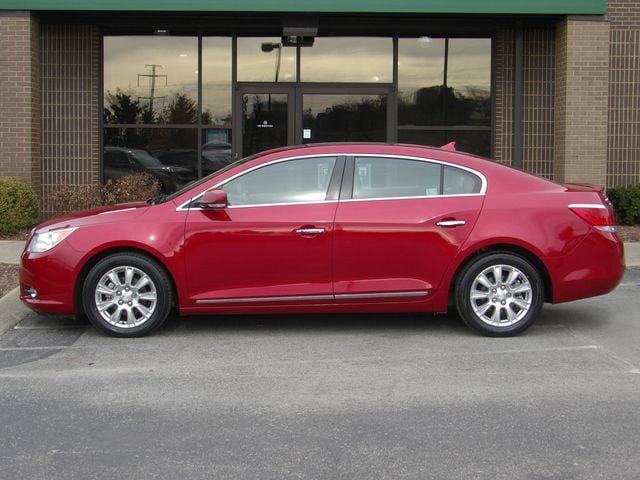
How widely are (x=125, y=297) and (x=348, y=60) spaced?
8.44m

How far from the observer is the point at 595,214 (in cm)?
688

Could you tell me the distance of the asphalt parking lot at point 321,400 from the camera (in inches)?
166

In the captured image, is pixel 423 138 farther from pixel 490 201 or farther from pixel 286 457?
pixel 286 457

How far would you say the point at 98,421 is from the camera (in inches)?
191

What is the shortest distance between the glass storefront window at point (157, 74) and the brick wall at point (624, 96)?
23.9ft

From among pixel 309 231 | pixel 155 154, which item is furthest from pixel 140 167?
pixel 309 231

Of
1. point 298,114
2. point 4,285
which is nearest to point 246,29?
point 298,114

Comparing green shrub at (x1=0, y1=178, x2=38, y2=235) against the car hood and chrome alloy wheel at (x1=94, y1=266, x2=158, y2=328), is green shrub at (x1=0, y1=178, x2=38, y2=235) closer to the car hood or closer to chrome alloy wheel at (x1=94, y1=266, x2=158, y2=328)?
the car hood

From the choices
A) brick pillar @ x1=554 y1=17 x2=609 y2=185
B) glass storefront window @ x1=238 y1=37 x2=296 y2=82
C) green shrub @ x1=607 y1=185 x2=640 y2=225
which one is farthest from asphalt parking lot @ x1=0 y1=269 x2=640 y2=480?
glass storefront window @ x1=238 y1=37 x2=296 y2=82

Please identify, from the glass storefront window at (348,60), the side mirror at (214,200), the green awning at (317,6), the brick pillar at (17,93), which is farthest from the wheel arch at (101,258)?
the glass storefront window at (348,60)

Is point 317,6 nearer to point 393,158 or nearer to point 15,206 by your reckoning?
point 15,206

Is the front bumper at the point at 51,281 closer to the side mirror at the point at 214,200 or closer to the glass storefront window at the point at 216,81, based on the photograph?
the side mirror at the point at 214,200

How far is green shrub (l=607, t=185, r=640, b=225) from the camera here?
13.4 meters

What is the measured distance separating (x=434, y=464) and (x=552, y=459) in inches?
25.1
